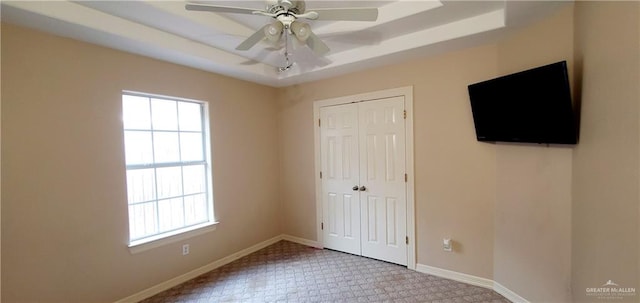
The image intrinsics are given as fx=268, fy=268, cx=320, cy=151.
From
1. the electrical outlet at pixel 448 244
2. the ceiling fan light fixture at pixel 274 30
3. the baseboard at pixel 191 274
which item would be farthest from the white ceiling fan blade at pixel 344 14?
the baseboard at pixel 191 274

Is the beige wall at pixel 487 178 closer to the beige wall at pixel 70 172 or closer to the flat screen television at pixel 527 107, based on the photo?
the flat screen television at pixel 527 107

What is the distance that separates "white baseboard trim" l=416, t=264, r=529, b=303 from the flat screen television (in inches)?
55.1

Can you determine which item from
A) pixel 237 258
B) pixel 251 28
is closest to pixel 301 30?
pixel 251 28

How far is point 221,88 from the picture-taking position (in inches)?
134

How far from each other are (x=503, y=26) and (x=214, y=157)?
322 centimetres

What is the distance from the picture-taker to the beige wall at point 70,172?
6.42 feet

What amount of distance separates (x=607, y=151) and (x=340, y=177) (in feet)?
8.25

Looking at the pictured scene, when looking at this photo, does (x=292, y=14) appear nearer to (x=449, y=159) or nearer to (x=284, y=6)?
(x=284, y=6)

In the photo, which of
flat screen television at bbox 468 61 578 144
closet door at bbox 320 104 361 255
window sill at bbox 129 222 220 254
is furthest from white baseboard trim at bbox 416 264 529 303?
window sill at bbox 129 222 220 254

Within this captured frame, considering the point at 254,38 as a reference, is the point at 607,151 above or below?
below

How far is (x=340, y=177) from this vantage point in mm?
3631

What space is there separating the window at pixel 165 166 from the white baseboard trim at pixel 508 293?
315 centimetres

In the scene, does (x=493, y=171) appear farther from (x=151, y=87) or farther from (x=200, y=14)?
(x=151, y=87)

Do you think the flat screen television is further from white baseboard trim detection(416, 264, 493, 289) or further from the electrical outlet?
white baseboard trim detection(416, 264, 493, 289)
